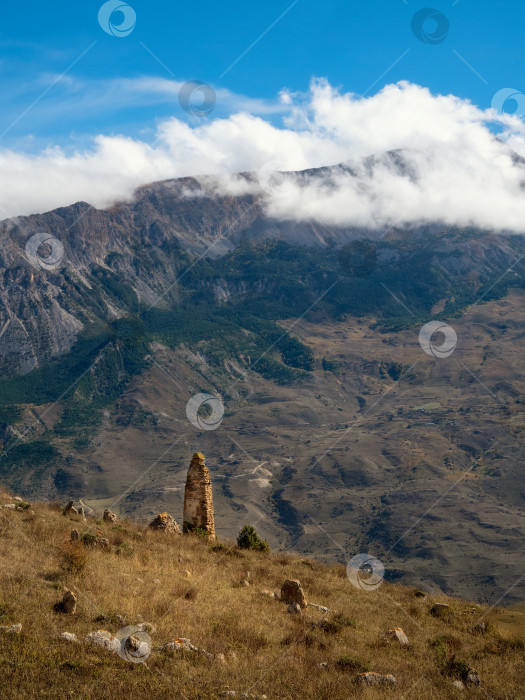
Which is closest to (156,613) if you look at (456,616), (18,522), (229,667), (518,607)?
(229,667)

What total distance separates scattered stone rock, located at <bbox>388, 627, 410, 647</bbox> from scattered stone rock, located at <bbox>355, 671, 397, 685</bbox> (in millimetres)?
3698

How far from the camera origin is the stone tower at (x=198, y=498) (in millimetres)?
33281

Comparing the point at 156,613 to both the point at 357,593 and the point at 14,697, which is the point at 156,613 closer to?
the point at 14,697

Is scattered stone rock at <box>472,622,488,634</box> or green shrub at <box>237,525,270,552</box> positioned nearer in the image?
scattered stone rock at <box>472,622,488,634</box>

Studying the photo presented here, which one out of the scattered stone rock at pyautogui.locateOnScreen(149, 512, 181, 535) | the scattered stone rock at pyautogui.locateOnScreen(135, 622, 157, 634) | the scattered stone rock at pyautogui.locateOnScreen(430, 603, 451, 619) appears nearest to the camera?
the scattered stone rock at pyautogui.locateOnScreen(135, 622, 157, 634)

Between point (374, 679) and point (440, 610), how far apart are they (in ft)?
31.8

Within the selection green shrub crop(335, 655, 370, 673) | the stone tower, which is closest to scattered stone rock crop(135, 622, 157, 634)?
green shrub crop(335, 655, 370, 673)

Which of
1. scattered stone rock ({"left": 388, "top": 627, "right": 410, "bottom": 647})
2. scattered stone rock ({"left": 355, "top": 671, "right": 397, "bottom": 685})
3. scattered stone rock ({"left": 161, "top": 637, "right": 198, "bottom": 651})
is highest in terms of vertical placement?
scattered stone rock ({"left": 388, "top": 627, "right": 410, "bottom": 647})

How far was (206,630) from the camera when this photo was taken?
17938 mm

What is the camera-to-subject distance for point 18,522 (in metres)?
25.5

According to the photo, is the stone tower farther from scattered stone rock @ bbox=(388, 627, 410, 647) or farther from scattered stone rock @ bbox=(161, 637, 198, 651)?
scattered stone rock @ bbox=(161, 637, 198, 651)

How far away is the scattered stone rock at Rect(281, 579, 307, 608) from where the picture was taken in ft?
73.8

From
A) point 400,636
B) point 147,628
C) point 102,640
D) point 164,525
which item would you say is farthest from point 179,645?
point 164,525

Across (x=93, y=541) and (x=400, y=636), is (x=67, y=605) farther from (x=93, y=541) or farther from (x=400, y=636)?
(x=400, y=636)
